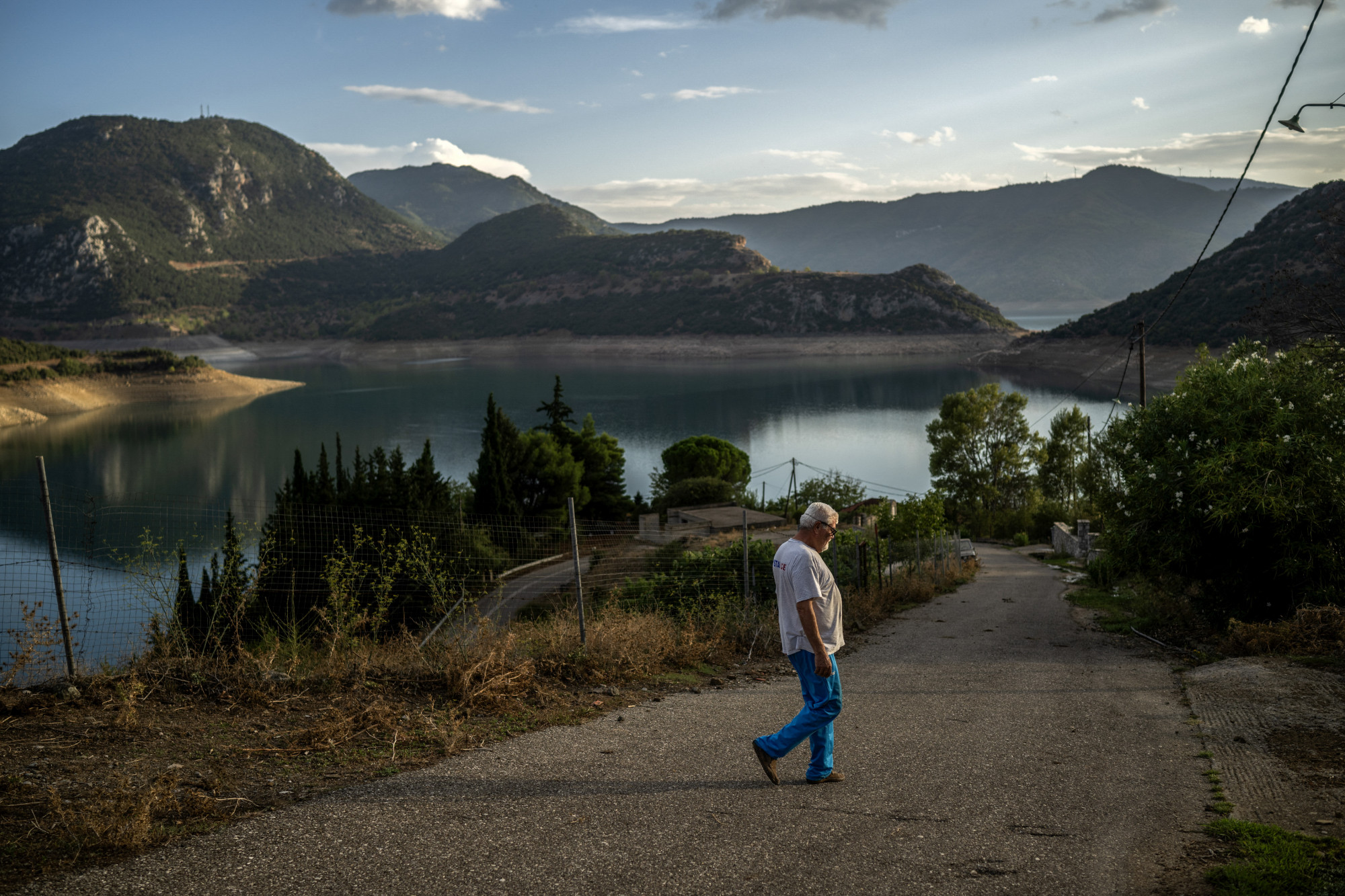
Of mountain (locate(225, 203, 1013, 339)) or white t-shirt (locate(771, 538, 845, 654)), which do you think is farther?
mountain (locate(225, 203, 1013, 339))

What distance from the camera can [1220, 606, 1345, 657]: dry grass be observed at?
28.8 feet

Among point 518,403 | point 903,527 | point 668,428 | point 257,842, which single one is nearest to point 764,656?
point 257,842

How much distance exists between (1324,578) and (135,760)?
467 inches

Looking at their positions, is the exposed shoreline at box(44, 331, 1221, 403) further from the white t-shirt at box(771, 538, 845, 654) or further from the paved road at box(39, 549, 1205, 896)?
the white t-shirt at box(771, 538, 845, 654)

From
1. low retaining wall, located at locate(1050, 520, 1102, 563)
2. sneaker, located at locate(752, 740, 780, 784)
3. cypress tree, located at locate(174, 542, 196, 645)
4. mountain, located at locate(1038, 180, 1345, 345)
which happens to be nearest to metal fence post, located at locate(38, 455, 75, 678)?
cypress tree, located at locate(174, 542, 196, 645)

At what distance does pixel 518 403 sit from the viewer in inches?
3698

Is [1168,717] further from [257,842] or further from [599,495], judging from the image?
[599,495]

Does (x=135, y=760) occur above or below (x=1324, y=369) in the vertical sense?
below

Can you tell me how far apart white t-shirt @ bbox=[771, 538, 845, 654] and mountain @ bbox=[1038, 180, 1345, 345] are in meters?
76.3

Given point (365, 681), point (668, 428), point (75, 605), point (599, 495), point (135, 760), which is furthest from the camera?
point (668, 428)

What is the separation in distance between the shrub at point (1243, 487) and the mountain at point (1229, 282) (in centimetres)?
6696

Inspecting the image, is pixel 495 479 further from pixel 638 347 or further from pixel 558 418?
pixel 638 347

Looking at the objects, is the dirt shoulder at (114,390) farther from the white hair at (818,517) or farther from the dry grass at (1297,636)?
the dry grass at (1297,636)

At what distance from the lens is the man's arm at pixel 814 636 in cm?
471
